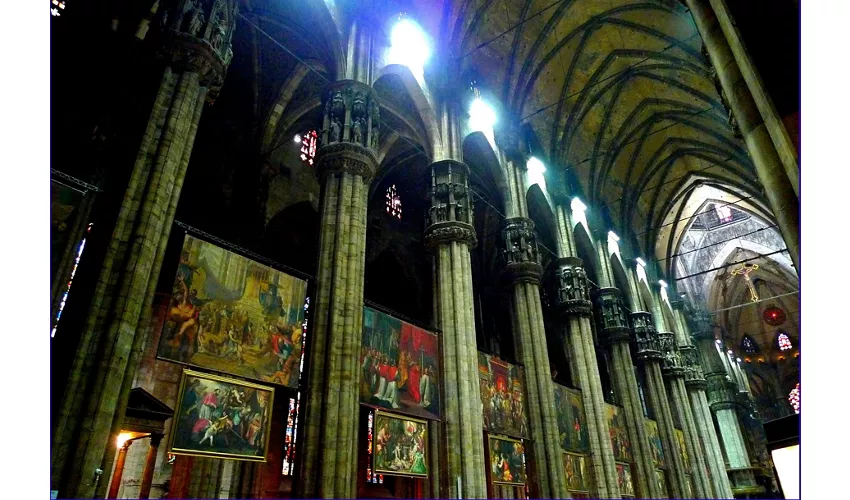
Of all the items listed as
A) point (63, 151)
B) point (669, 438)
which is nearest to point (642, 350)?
point (669, 438)

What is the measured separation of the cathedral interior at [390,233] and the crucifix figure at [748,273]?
32.6 ft

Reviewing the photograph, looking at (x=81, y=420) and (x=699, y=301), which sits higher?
(x=699, y=301)

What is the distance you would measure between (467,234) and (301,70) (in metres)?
7.74

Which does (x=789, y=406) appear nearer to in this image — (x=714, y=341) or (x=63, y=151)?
(x=714, y=341)

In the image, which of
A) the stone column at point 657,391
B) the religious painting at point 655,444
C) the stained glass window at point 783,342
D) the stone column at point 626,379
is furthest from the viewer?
the stained glass window at point 783,342

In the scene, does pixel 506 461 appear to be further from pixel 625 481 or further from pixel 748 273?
pixel 748 273

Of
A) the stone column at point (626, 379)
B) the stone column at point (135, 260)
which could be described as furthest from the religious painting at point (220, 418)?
the stone column at point (626, 379)

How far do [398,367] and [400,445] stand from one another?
4.95 feet

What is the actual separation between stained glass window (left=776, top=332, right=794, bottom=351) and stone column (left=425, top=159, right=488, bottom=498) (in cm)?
4194

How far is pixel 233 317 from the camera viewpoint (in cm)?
834

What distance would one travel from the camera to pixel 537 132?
2105 centimetres

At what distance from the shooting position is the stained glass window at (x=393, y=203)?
21156mm

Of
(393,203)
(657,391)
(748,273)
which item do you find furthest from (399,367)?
(748,273)

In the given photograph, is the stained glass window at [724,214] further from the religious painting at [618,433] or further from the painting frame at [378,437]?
the painting frame at [378,437]
